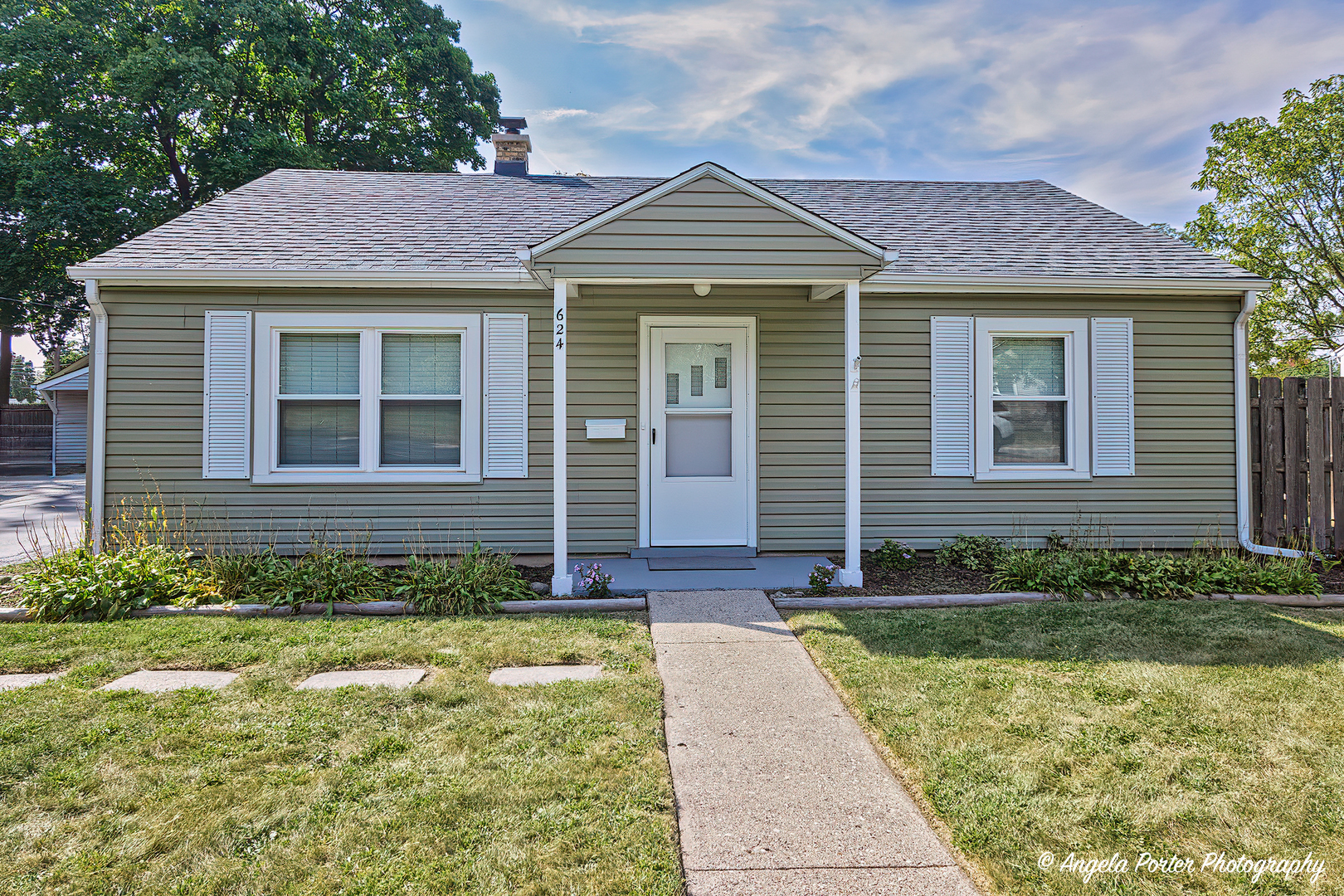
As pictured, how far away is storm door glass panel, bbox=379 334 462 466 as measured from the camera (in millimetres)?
6496

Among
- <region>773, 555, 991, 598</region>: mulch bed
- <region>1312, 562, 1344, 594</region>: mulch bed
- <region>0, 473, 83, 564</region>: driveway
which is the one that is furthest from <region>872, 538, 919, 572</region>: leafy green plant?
<region>0, 473, 83, 564</region>: driveway

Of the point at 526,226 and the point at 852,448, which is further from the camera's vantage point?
the point at 526,226

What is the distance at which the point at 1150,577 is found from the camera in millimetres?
5363

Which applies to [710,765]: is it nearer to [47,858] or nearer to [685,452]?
[47,858]

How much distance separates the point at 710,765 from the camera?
2689 mm

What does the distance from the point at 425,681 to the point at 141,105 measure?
22.0 m

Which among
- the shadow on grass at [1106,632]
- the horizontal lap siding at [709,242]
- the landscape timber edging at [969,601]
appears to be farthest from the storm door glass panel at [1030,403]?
the horizontal lap siding at [709,242]

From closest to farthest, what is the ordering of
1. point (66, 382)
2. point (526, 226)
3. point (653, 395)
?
point (653, 395)
point (526, 226)
point (66, 382)

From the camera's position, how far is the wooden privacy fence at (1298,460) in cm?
646

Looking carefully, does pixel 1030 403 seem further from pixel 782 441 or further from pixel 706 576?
pixel 706 576

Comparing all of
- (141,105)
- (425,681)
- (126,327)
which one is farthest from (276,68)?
(425,681)

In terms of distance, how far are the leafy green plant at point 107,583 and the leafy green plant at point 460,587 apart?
1.52 metres

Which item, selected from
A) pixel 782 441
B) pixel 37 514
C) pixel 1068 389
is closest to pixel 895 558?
pixel 782 441

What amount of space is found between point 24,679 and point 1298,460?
33.2 feet
